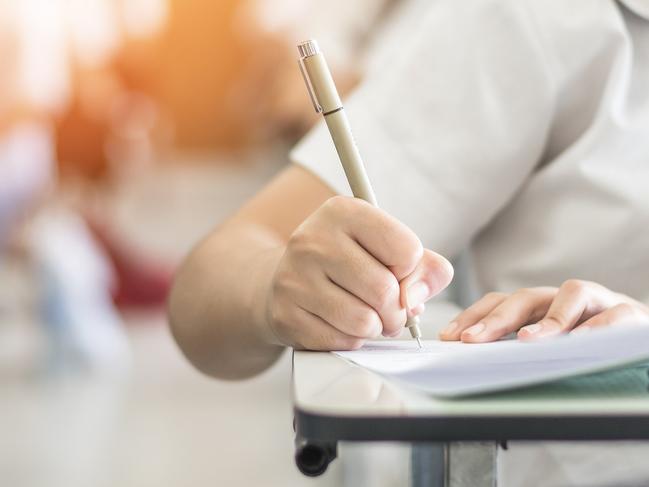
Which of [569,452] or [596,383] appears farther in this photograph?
[569,452]

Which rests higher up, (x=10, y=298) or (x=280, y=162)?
(x=280, y=162)

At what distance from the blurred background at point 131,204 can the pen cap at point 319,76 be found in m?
1.68

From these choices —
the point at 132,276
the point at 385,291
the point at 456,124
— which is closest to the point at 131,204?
the point at 132,276

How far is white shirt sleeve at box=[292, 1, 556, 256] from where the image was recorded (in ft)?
2.82

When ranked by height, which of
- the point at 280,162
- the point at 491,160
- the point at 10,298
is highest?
the point at 491,160

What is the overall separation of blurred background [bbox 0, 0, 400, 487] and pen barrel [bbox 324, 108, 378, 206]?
1.65 m

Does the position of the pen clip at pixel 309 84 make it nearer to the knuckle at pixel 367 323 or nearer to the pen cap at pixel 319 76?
the pen cap at pixel 319 76

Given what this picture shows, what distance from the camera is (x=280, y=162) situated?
3.82m

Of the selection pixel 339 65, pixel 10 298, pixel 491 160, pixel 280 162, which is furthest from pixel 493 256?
pixel 10 298

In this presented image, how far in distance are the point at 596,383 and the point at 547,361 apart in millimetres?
25

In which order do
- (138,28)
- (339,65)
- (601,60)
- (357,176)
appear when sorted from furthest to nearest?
(138,28) → (339,65) → (601,60) → (357,176)

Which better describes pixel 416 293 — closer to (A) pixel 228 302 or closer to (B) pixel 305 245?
(B) pixel 305 245

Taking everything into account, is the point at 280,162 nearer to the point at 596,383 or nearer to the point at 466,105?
the point at 466,105

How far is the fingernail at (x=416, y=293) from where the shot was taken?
60cm
